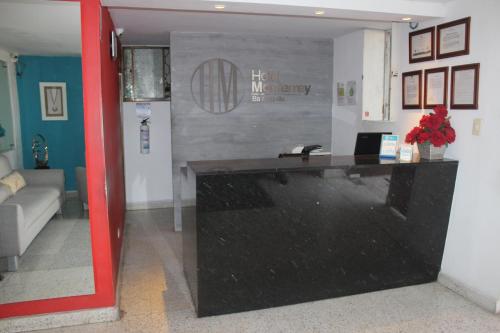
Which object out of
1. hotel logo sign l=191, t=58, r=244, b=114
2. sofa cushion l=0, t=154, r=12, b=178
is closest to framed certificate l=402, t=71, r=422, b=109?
hotel logo sign l=191, t=58, r=244, b=114

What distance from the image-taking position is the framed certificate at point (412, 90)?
3883 mm

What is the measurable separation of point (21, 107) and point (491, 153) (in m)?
3.58

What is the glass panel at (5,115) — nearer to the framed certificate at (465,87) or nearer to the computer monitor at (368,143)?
the computer monitor at (368,143)

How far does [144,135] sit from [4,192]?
135 inches

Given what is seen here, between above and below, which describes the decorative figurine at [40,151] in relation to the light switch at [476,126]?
below

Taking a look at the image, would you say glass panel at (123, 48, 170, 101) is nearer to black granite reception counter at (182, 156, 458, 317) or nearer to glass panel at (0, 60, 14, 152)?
glass panel at (0, 60, 14, 152)

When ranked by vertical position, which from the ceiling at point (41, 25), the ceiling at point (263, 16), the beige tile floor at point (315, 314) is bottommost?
the beige tile floor at point (315, 314)

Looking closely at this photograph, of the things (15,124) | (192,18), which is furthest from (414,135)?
(15,124)

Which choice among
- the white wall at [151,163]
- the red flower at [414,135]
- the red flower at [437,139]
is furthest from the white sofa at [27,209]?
the white wall at [151,163]

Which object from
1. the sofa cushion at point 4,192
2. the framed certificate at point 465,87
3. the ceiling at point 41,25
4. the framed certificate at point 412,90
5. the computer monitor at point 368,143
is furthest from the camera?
the computer monitor at point 368,143

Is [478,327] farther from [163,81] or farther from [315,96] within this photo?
[163,81]

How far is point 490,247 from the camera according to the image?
10.8ft

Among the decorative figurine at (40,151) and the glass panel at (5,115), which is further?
the decorative figurine at (40,151)

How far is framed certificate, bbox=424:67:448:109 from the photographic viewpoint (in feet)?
11.9
